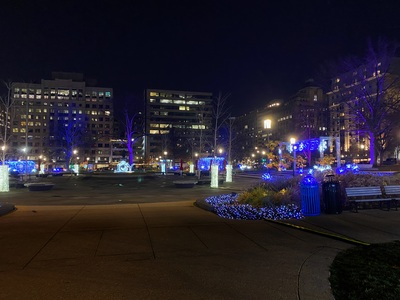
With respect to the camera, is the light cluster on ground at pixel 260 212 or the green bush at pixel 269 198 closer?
the light cluster on ground at pixel 260 212

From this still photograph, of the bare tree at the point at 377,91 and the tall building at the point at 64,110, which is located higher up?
the tall building at the point at 64,110

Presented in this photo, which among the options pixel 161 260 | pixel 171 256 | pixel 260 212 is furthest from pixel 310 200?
pixel 161 260

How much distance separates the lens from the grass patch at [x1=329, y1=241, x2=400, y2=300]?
476cm

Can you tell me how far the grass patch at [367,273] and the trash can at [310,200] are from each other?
12.9 feet

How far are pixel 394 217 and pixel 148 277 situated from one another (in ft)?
28.4

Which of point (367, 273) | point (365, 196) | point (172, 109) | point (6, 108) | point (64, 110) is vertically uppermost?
point (172, 109)

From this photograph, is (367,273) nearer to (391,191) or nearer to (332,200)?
(332,200)

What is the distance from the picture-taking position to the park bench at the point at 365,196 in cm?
1228

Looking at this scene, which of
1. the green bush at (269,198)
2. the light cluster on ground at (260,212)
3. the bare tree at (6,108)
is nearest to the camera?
the light cluster on ground at (260,212)

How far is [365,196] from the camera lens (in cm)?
1320

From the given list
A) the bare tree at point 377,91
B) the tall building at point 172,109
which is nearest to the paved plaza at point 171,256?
the bare tree at point 377,91

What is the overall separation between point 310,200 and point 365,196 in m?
3.30

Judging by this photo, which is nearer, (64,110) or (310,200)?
(310,200)

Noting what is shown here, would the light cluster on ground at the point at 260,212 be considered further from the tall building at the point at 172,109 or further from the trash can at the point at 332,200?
the tall building at the point at 172,109
